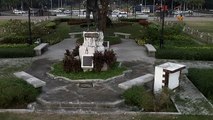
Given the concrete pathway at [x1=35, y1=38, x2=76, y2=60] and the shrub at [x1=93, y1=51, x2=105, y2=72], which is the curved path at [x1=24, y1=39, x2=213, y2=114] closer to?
the concrete pathway at [x1=35, y1=38, x2=76, y2=60]

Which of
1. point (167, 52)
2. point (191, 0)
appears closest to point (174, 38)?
point (167, 52)

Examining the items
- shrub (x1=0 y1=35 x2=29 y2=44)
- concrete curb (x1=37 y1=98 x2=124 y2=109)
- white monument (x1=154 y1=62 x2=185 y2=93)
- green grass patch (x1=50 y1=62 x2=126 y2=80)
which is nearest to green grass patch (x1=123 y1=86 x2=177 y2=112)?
concrete curb (x1=37 y1=98 x2=124 y2=109)

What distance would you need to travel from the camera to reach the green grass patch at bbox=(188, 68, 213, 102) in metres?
11.9

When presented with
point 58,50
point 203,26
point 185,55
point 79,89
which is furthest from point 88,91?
point 203,26

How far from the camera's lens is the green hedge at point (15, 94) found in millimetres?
10305

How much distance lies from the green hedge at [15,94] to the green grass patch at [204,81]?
20.5 ft

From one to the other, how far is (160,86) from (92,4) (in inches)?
1019

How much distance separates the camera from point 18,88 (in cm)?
1055

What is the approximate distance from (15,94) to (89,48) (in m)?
4.74

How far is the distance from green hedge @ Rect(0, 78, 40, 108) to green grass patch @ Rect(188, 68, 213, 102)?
6.23 meters

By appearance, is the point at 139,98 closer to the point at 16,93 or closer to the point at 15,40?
the point at 16,93

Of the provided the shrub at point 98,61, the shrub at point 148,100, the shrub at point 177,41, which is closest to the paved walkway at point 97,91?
the shrub at point 148,100

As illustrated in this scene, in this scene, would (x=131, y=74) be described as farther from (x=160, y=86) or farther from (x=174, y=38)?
(x=174, y=38)

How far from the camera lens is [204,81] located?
12.1 metres
